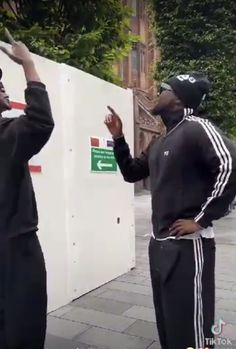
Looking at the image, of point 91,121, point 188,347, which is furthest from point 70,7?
point 188,347

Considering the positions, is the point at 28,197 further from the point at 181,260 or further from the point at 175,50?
the point at 175,50

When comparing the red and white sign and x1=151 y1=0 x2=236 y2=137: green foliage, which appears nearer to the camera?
the red and white sign

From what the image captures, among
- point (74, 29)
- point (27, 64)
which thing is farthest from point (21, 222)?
point (74, 29)

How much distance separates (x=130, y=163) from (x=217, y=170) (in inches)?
30.7

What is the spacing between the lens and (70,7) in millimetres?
5184

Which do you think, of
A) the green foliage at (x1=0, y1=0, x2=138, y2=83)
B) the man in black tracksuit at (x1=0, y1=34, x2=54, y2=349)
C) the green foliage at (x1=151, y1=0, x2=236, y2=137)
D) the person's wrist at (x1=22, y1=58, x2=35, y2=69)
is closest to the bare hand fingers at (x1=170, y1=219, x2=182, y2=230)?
the man in black tracksuit at (x1=0, y1=34, x2=54, y2=349)

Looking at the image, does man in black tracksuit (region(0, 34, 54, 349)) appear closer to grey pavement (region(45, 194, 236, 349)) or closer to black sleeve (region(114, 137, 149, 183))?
black sleeve (region(114, 137, 149, 183))

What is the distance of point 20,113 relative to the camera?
11.9ft

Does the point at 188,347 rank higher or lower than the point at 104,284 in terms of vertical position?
higher

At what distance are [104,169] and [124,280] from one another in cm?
144

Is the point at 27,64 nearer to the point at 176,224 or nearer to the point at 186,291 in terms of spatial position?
the point at 176,224

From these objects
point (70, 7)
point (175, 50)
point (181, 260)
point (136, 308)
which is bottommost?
point (136, 308)

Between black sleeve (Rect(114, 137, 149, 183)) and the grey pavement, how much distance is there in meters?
1.48

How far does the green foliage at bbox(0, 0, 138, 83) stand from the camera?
482cm
